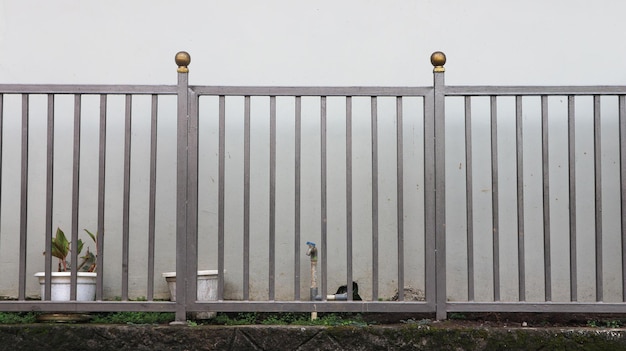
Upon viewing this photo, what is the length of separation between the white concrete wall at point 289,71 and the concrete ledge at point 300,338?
71cm

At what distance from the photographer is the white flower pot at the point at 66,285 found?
4.03 metres

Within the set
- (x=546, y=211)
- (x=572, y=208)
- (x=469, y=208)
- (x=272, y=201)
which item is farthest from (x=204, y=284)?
(x=572, y=208)

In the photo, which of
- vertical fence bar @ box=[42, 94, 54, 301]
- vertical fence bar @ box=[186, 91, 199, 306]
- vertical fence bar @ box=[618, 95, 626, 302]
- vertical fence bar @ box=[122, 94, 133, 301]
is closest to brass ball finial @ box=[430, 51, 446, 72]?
vertical fence bar @ box=[618, 95, 626, 302]

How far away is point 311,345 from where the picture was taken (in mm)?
3730

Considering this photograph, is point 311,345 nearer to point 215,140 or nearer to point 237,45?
point 215,140

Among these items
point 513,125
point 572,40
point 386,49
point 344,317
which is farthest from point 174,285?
point 572,40

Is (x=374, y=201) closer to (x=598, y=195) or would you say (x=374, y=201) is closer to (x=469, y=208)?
(x=469, y=208)

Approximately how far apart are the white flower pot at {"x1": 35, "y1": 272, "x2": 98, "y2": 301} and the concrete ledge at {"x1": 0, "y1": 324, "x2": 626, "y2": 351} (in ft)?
0.96

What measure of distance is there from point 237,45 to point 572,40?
6.27 feet

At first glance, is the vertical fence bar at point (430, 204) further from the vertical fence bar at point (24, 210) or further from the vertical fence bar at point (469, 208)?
the vertical fence bar at point (24, 210)

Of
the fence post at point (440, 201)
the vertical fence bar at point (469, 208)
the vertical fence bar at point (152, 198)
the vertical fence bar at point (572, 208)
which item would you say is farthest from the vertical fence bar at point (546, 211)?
the vertical fence bar at point (152, 198)

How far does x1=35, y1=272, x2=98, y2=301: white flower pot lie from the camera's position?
4.03 meters

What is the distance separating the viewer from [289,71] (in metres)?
4.52

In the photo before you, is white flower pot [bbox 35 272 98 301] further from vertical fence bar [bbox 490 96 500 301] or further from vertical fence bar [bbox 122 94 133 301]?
vertical fence bar [bbox 490 96 500 301]
